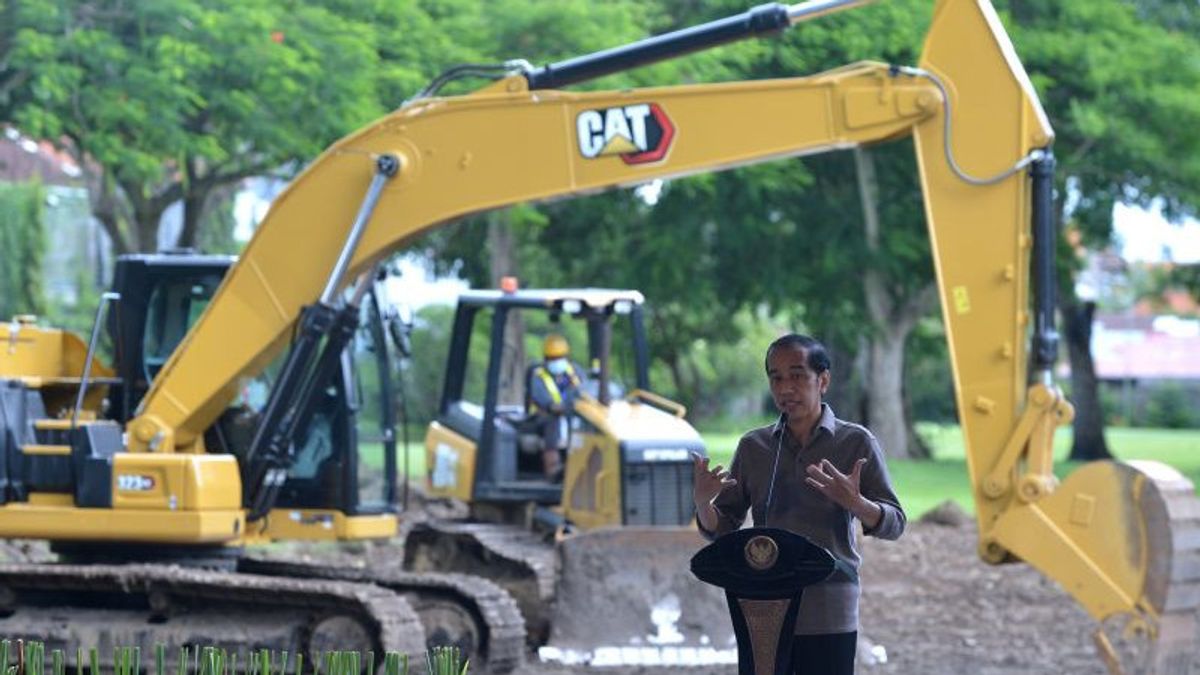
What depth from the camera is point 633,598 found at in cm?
1502

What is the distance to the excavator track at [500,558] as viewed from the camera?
15.4 m

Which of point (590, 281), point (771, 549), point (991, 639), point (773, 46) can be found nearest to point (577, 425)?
point (991, 639)

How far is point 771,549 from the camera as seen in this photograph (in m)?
6.61

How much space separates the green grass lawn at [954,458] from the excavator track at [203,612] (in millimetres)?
8639

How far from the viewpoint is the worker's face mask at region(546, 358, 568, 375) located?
16.9m

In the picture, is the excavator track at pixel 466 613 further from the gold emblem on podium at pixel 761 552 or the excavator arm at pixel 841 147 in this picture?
the gold emblem on podium at pixel 761 552

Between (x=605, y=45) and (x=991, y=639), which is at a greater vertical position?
(x=605, y=45)

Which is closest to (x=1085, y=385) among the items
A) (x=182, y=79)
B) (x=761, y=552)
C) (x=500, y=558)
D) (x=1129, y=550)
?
(x=182, y=79)

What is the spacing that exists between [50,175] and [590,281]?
2014 centimetres

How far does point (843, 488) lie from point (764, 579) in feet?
1.11

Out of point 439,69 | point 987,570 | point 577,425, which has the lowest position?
point 987,570

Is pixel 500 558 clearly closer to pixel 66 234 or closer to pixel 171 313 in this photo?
pixel 171 313

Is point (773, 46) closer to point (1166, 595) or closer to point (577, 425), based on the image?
point (577, 425)

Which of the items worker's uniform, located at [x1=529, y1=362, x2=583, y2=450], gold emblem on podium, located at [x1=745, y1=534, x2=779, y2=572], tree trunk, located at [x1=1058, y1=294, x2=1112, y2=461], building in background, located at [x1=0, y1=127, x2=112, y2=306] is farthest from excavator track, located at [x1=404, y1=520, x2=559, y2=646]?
building in background, located at [x1=0, y1=127, x2=112, y2=306]
